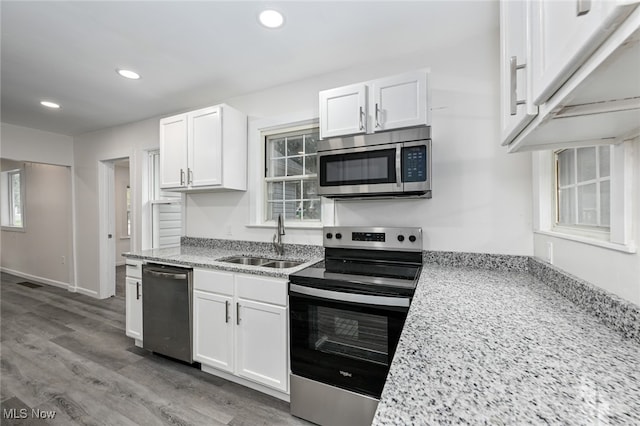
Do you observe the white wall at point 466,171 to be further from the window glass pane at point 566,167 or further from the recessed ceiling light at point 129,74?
the recessed ceiling light at point 129,74

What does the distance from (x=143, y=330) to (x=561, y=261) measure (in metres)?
3.14

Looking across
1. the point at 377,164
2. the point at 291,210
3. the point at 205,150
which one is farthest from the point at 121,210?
the point at 377,164

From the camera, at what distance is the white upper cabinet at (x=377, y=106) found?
175 centimetres

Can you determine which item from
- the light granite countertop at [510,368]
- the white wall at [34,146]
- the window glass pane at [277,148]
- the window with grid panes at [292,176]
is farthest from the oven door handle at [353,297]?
the white wall at [34,146]

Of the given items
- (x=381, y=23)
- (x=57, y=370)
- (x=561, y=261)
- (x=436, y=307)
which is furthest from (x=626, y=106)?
(x=57, y=370)

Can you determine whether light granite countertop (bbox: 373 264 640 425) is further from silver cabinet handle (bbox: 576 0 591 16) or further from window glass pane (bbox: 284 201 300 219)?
window glass pane (bbox: 284 201 300 219)

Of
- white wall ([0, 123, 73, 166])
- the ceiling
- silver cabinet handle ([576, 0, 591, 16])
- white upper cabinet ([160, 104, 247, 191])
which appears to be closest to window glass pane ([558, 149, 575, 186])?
the ceiling

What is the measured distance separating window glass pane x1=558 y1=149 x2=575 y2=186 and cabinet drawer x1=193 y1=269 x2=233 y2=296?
216cm

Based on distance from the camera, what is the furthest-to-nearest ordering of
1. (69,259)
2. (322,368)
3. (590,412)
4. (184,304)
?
(69,259) < (184,304) < (322,368) < (590,412)

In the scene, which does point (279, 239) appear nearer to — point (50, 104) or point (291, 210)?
point (291, 210)

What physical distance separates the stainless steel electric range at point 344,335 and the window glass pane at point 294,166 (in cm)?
115

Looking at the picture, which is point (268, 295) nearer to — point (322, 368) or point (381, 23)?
point (322, 368)

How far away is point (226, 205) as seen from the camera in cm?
298

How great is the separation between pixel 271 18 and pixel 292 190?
142 cm
